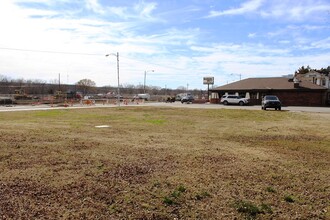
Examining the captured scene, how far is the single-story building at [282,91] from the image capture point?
4931cm

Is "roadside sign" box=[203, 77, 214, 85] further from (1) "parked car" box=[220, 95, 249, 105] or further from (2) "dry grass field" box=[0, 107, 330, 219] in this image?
(2) "dry grass field" box=[0, 107, 330, 219]

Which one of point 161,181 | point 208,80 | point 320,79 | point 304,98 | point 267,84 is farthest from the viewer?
point 208,80

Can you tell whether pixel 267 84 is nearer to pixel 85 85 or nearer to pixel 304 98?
pixel 304 98

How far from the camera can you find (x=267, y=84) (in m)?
54.8

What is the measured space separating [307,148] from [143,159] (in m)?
5.59

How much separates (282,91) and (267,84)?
4077 mm

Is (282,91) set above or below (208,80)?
below

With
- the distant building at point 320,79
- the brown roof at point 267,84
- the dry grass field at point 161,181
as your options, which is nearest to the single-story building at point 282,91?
the brown roof at point 267,84

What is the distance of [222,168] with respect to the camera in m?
7.25

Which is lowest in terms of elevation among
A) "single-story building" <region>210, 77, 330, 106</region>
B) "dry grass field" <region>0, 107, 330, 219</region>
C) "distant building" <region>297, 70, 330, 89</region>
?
"dry grass field" <region>0, 107, 330, 219</region>

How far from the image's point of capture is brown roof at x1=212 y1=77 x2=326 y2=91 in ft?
167

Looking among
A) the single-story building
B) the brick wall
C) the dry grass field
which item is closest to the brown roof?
the single-story building

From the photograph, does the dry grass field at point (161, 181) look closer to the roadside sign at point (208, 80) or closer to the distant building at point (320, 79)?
the distant building at point (320, 79)

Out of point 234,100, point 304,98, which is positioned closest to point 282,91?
point 304,98
